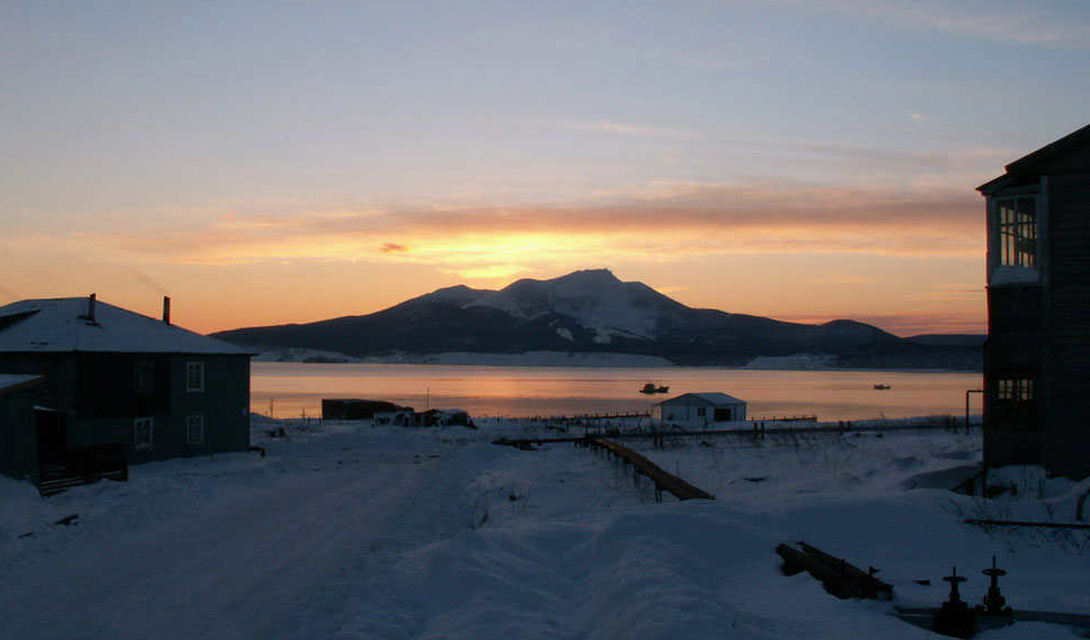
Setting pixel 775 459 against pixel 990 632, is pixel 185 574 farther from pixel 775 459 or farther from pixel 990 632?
pixel 775 459

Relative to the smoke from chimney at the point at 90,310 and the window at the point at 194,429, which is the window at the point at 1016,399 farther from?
the smoke from chimney at the point at 90,310

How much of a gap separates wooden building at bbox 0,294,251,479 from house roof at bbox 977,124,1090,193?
92.2 feet

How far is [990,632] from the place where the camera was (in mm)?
8859

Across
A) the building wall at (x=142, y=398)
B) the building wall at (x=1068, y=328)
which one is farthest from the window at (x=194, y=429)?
the building wall at (x=1068, y=328)

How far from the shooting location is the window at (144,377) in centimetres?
3475

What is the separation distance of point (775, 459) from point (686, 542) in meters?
20.5

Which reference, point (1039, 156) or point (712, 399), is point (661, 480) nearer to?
point (1039, 156)

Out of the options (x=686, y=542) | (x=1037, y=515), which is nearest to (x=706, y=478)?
(x=1037, y=515)

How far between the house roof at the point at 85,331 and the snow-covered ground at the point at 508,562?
12982 millimetres

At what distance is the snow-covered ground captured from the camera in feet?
32.0

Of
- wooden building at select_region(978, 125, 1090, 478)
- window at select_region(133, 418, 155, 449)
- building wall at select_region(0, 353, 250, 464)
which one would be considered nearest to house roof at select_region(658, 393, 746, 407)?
building wall at select_region(0, 353, 250, 464)

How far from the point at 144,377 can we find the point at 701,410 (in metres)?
51.7

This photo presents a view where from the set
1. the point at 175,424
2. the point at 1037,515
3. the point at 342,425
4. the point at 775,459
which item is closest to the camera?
the point at 1037,515

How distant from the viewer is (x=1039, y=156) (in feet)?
62.4
